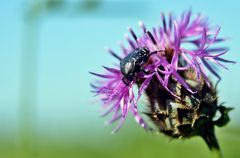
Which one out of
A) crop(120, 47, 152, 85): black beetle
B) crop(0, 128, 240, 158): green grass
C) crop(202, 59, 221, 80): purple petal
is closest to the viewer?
crop(120, 47, 152, 85): black beetle

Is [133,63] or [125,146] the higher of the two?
[133,63]

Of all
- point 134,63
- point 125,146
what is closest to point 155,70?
point 134,63

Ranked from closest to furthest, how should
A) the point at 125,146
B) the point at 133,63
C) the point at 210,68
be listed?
the point at 133,63 < the point at 210,68 < the point at 125,146

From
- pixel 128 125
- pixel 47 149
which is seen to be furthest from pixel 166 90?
pixel 47 149

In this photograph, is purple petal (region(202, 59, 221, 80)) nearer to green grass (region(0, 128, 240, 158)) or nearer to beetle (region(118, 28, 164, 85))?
beetle (region(118, 28, 164, 85))

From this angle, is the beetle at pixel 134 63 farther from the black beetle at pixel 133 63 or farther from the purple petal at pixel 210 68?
the purple petal at pixel 210 68

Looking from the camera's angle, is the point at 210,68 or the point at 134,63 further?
the point at 210,68

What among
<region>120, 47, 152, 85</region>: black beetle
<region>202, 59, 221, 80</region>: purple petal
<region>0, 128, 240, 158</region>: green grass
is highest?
<region>120, 47, 152, 85</region>: black beetle

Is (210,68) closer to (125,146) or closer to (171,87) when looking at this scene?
(171,87)
